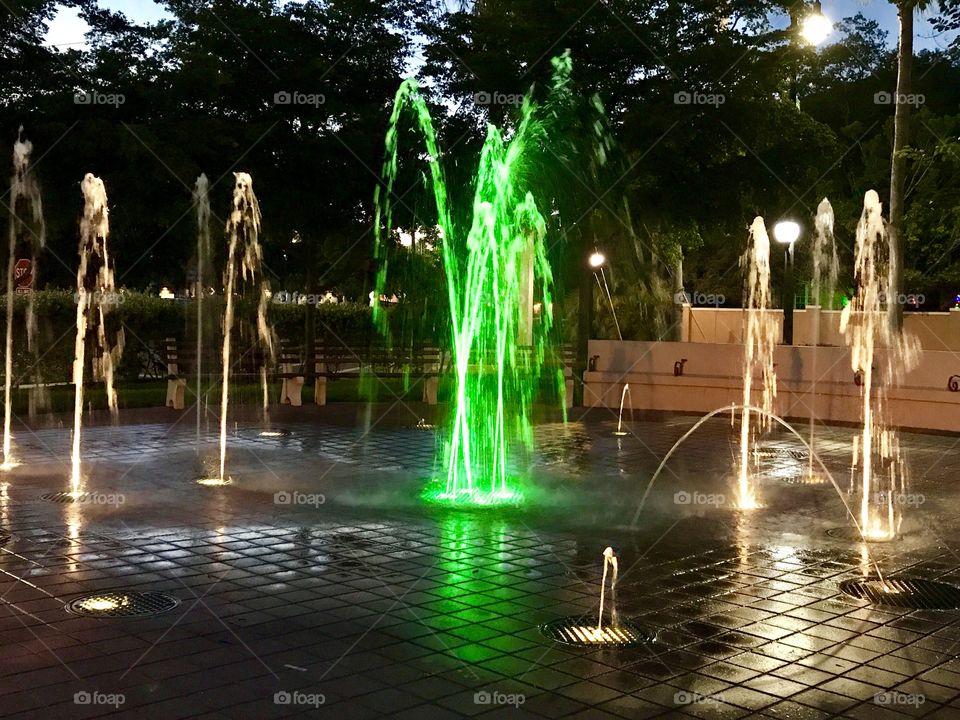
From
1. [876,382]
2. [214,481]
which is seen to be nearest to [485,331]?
[214,481]

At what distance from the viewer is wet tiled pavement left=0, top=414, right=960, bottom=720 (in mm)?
5562

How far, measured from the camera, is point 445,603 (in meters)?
7.34

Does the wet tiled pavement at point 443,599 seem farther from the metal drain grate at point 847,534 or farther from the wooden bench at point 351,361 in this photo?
the wooden bench at point 351,361

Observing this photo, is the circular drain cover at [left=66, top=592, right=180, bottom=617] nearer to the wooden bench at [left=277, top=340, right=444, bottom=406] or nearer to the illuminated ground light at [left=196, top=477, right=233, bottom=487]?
the illuminated ground light at [left=196, top=477, right=233, bottom=487]

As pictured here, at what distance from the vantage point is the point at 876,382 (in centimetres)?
1889

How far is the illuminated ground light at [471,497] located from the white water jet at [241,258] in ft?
8.22

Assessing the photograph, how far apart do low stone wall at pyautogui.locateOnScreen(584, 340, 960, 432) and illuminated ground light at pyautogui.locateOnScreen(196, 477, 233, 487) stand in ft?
33.7

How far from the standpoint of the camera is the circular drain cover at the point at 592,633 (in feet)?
21.3

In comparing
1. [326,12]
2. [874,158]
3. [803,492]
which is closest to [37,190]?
[326,12]

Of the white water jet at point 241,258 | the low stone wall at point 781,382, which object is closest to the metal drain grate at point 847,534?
the white water jet at point 241,258

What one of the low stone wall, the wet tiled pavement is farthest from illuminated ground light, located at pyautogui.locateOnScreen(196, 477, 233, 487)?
the low stone wall

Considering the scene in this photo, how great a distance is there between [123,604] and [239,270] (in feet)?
A: 77.9

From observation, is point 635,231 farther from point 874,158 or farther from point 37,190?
point 37,190

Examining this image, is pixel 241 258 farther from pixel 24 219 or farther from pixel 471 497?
pixel 471 497
